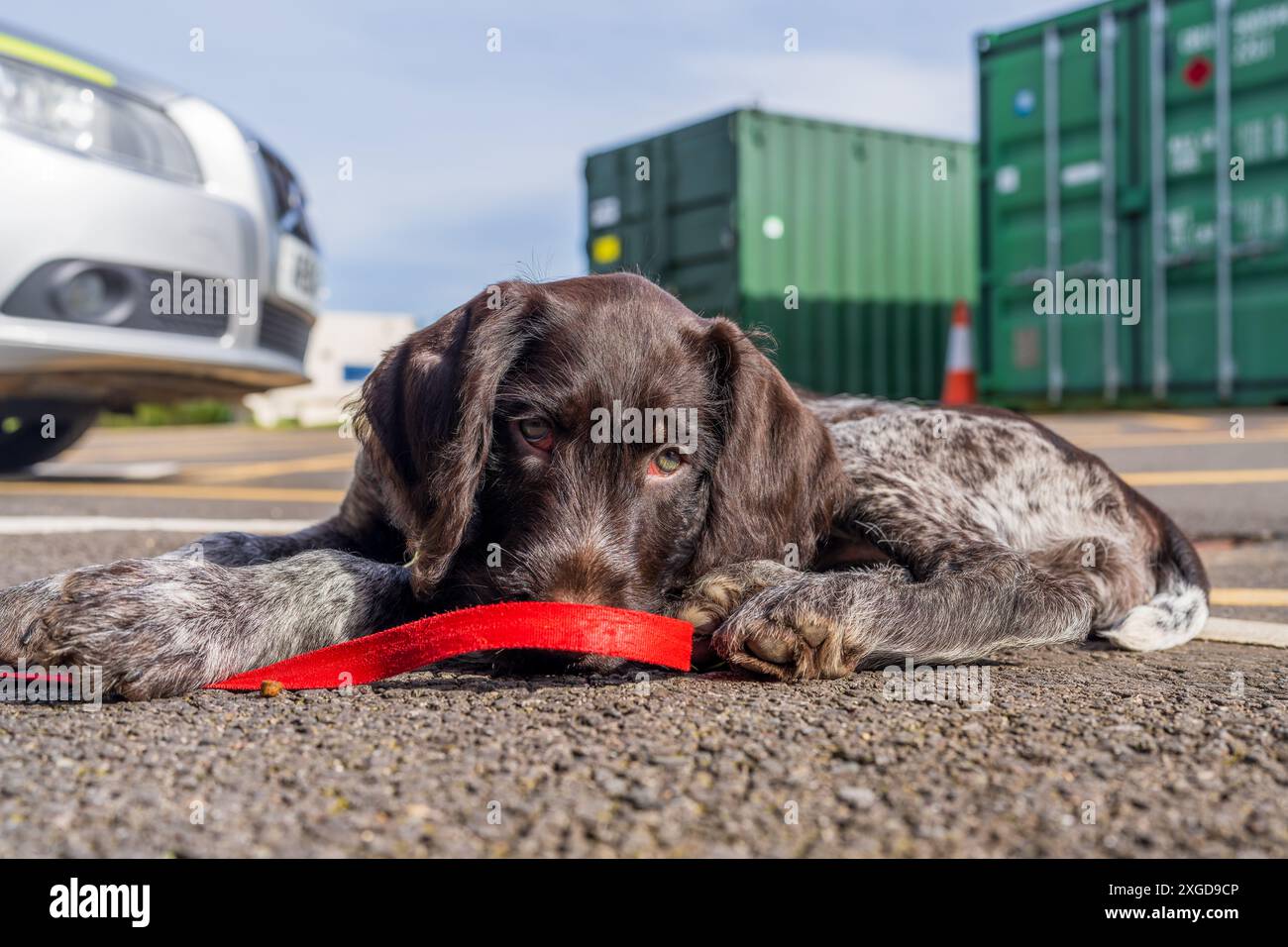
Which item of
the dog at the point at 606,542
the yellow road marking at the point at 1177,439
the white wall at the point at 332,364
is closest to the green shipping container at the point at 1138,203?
the yellow road marking at the point at 1177,439

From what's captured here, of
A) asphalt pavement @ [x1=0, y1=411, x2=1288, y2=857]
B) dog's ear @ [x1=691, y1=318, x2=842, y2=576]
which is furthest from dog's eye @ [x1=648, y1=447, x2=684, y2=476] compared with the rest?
asphalt pavement @ [x1=0, y1=411, x2=1288, y2=857]

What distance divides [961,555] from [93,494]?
579 cm

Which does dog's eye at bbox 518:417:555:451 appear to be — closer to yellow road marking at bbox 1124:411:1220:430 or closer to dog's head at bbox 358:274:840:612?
dog's head at bbox 358:274:840:612

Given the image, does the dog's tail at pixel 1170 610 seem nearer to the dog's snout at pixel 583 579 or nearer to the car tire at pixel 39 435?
the dog's snout at pixel 583 579

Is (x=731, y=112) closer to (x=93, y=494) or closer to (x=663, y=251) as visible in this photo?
(x=663, y=251)

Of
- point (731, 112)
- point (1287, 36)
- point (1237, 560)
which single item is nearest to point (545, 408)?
point (1237, 560)

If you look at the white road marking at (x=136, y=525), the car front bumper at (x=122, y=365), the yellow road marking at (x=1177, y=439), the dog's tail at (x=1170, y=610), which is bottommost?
the dog's tail at (x=1170, y=610)

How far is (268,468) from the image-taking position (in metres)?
9.85

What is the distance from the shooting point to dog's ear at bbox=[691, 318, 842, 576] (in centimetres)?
308

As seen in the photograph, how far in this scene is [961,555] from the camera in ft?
11.4

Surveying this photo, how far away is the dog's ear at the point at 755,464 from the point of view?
3.08 meters

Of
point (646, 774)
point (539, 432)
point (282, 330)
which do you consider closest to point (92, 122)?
point (282, 330)

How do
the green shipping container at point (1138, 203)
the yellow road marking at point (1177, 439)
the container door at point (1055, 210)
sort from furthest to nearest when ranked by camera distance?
the container door at point (1055, 210), the green shipping container at point (1138, 203), the yellow road marking at point (1177, 439)

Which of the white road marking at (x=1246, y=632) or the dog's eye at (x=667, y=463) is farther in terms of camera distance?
the white road marking at (x=1246, y=632)
